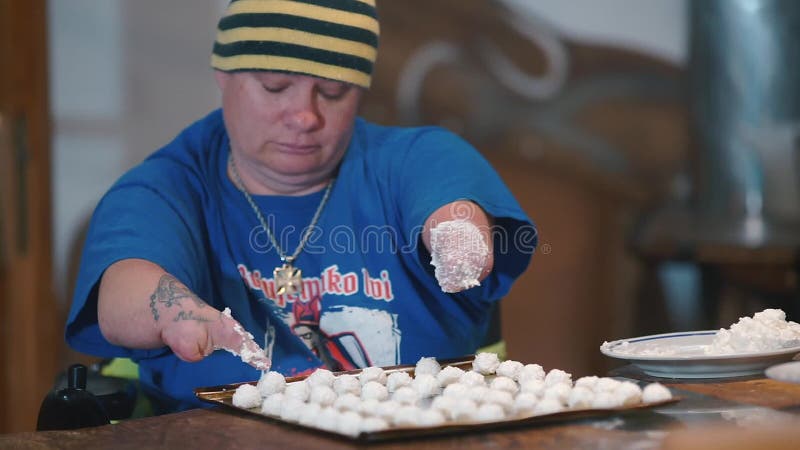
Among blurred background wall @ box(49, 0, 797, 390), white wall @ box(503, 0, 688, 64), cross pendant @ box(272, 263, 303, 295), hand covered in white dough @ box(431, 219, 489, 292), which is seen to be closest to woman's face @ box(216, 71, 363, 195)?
cross pendant @ box(272, 263, 303, 295)

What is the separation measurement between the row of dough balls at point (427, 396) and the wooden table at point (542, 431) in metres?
0.02

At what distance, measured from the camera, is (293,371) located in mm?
1438

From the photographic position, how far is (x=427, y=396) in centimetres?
106

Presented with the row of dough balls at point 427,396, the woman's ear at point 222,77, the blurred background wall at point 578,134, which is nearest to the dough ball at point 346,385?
the row of dough balls at point 427,396

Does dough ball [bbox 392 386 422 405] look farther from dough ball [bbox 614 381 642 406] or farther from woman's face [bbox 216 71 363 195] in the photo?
woman's face [bbox 216 71 363 195]

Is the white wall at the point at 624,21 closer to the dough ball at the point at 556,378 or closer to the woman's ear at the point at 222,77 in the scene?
the woman's ear at the point at 222,77

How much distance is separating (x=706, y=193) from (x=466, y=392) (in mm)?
1896

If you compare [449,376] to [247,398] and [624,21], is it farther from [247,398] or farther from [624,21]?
[624,21]

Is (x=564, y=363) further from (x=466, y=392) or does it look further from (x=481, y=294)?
(x=466, y=392)

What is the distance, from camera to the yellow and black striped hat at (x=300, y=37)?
1.50 metres

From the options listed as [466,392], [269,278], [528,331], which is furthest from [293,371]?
[528,331]

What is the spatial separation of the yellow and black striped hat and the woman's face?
18 millimetres

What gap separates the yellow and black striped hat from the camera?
1.50 meters

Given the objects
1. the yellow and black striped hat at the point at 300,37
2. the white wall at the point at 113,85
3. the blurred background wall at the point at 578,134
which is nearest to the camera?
the yellow and black striped hat at the point at 300,37
